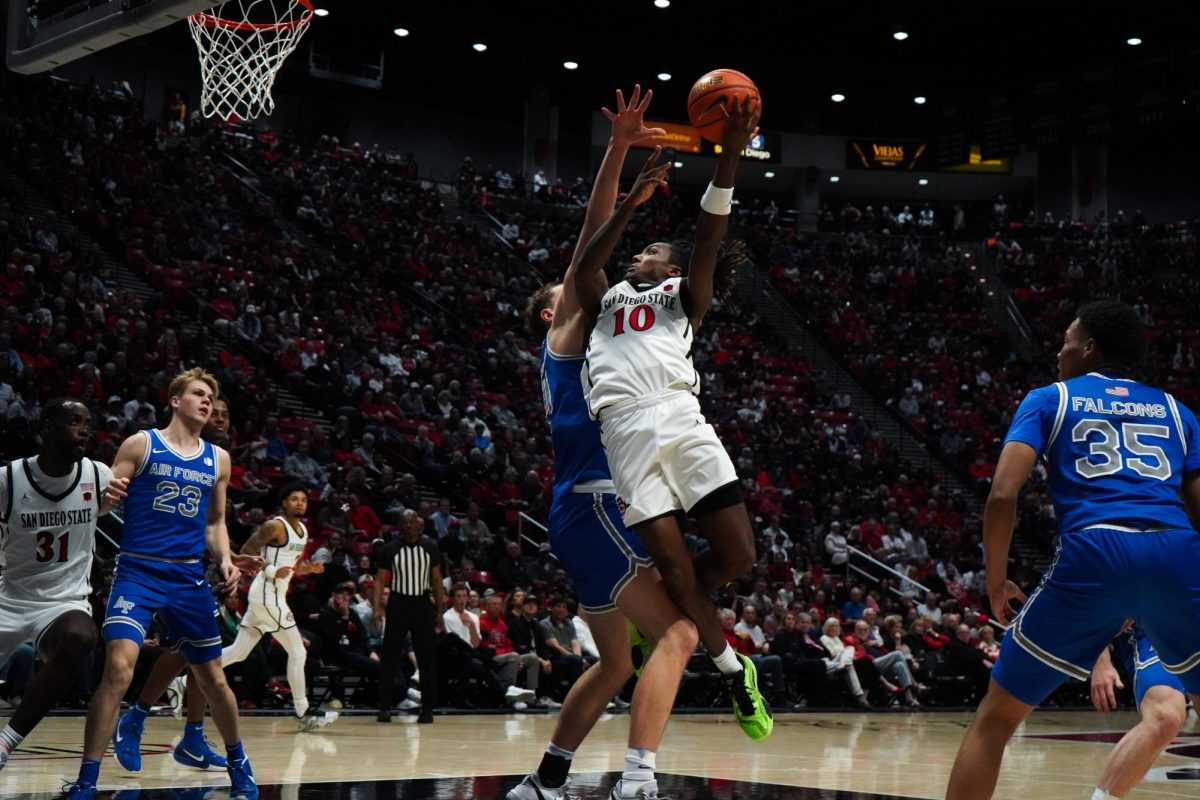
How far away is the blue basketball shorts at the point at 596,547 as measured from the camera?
4.24 meters

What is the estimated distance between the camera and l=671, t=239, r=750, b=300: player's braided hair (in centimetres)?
451

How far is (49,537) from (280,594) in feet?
13.3

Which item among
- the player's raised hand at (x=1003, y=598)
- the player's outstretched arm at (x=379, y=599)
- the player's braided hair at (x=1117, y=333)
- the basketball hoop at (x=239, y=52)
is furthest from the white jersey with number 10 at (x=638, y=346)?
the player's outstretched arm at (x=379, y=599)

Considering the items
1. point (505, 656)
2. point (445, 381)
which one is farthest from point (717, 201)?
point (445, 381)

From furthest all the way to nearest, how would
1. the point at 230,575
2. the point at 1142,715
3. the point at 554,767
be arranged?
1. the point at 230,575
2. the point at 554,767
3. the point at 1142,715

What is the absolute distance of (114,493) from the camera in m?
5.31

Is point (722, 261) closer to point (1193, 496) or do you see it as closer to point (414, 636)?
point (1193, 496)

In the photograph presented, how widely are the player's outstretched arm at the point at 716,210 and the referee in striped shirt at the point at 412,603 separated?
21.6 ft

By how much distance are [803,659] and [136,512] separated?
32.7 ft

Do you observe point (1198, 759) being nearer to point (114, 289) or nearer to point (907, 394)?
point (114, 289)

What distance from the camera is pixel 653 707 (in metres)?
4.02

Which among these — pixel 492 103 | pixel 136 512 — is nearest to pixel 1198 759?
pixel 136 512

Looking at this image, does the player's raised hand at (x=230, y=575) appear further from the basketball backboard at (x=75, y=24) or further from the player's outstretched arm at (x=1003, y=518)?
the player's outstretched arm at (x=1003, y=518)

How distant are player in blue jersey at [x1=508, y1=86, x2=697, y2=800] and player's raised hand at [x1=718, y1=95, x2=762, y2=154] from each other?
0.30 meters
